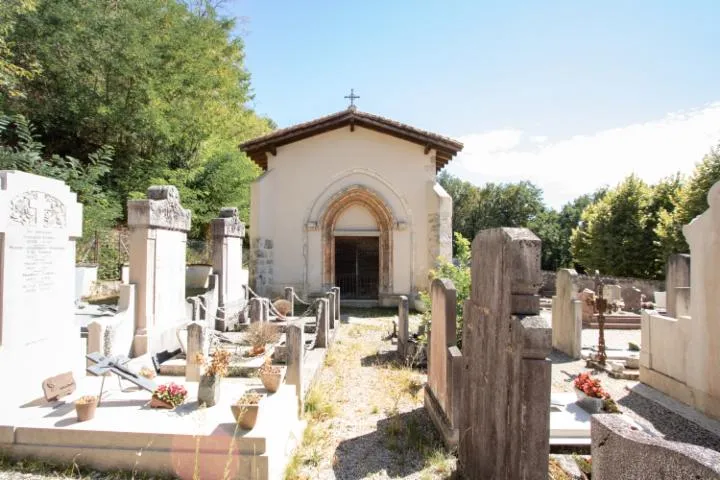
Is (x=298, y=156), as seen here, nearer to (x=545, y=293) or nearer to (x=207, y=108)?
(x=207, y=108)

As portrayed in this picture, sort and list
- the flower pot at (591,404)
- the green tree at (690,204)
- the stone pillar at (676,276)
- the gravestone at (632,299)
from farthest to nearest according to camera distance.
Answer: the green tree at (690,204) < the gravestone at (632,299) < the stone pillar at (676,276) < the flower pot at (591,404)

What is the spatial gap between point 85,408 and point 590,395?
5.32 meters

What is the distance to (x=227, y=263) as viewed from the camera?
952 cm

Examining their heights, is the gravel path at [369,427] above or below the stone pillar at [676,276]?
below

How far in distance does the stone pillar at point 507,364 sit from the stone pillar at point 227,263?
6.94 meters

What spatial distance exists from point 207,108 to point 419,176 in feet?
35.4

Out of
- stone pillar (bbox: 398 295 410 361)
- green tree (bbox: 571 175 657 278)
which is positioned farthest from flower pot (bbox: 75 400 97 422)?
green tree (bbox: 571 175 657 278)

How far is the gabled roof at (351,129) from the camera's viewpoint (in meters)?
13.1

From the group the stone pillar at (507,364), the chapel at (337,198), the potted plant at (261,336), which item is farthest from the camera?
the chapel at (337,198)

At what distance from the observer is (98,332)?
18.0 ft

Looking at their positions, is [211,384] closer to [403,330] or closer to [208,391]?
[208,391]

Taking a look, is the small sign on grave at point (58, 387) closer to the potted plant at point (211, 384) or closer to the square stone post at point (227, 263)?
the potted plant at point (211, 384)

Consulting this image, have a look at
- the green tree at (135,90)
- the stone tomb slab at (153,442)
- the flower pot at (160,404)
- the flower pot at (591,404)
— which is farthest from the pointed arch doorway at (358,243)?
the stone tomb slab at (153,442)

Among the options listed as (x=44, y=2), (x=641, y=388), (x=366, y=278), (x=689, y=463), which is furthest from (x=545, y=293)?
(x=44, y=2)
